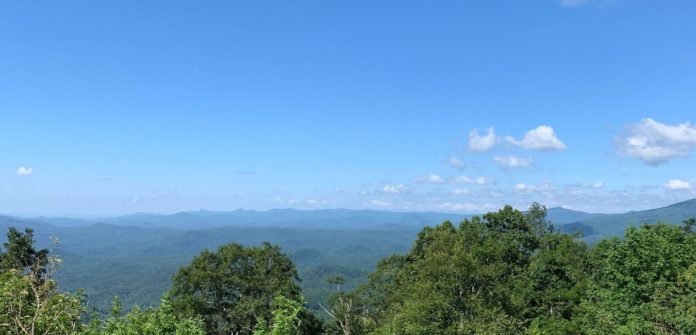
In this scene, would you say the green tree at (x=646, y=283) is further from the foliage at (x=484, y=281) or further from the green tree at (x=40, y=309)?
the green tree at (x=40, y=309)

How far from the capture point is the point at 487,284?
121 ft

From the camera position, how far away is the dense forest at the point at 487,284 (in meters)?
32.9

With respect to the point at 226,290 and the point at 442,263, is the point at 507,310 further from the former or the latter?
the point at 226,290

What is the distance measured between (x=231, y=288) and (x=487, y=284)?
79.5 ft

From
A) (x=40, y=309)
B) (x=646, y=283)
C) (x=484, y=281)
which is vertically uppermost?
(x=40, y=309)

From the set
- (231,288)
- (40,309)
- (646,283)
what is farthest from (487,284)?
(40,309)

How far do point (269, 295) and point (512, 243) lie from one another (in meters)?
24.6

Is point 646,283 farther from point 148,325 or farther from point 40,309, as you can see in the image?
point 40,309

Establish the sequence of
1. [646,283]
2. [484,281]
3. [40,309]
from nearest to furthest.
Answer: [40,309]
[646,283]
[484,281]

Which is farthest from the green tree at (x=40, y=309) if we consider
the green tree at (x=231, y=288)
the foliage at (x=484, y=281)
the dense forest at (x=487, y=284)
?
the green tree at (x=231, y=288)

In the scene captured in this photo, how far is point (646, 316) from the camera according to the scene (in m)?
31.6

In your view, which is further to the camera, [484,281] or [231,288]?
[231,288]

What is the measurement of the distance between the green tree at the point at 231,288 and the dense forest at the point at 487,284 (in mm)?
104

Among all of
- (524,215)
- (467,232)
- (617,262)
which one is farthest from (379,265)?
(617,262)
